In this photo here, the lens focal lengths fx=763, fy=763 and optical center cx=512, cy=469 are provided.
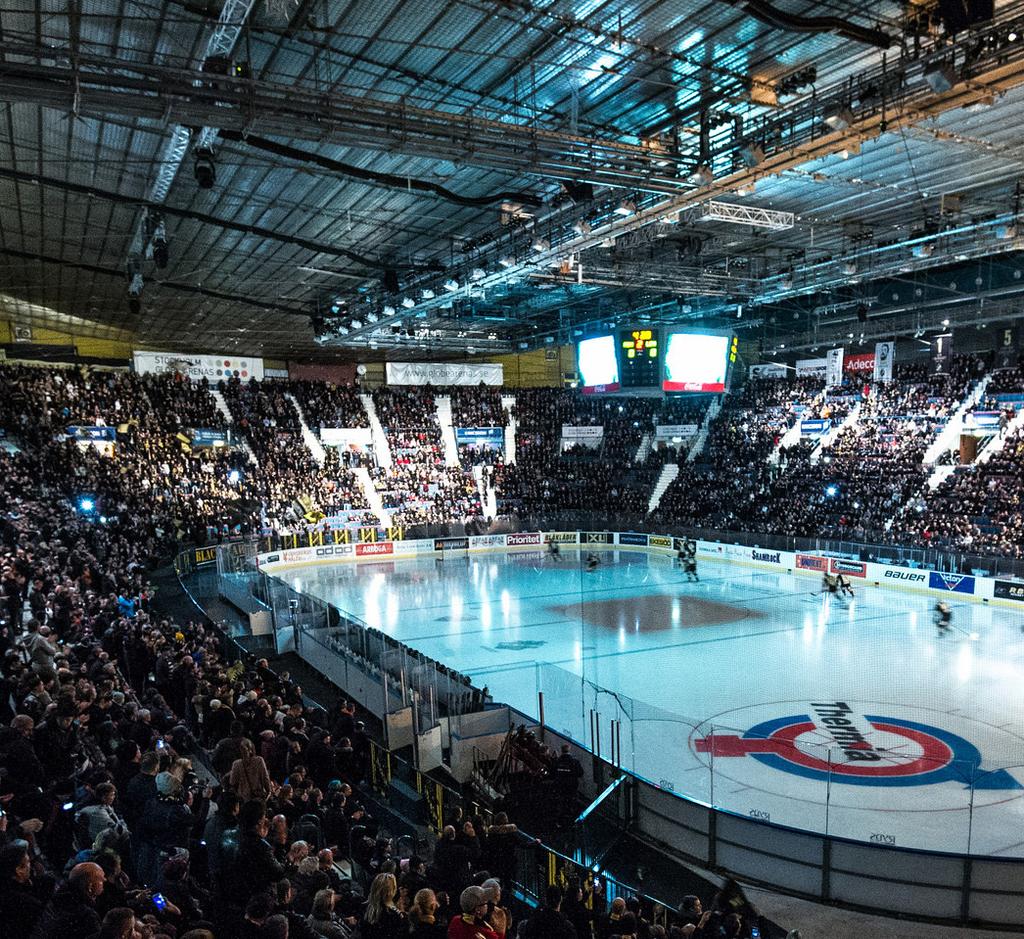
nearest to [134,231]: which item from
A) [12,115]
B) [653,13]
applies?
[12,115]

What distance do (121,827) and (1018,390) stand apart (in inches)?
1410

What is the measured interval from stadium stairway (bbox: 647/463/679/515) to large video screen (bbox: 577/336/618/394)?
15.1 metres

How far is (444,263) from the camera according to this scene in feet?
89.4

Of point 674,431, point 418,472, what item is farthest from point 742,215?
point 418,472

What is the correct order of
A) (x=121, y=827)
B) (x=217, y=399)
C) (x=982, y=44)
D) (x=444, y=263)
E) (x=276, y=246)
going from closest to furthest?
(x=121, y=827) → (x=982, y=44) → (x=276, y=246) → (x=444, y=263) → (x=217, y=399)

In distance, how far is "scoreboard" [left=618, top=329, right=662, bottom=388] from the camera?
27438 mm

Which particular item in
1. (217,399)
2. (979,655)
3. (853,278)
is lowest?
(979,655)

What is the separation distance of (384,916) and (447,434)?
44128 millimetres

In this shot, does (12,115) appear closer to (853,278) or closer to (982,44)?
(982,44)

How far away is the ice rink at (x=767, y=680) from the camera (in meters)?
10.5

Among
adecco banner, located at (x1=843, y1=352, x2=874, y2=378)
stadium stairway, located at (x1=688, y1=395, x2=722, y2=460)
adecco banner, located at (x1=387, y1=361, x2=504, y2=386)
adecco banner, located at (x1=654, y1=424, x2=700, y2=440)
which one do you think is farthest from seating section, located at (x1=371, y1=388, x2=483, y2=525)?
adecco banner, located at (x1=843, y1=352, x2=874, y2=378)

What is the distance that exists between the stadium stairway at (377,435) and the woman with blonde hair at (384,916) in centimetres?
4053

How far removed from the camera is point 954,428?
33.7 m

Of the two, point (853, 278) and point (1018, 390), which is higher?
point (853, 278)
